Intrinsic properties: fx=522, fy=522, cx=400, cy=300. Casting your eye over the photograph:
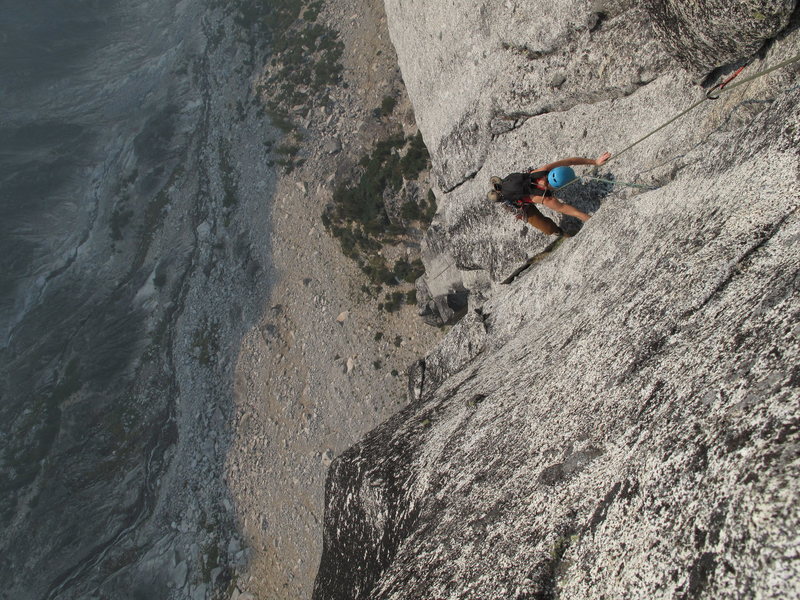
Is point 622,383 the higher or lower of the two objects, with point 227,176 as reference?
lower

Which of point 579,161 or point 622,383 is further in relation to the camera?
point 579,161

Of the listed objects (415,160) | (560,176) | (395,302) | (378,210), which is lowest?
(395,302)

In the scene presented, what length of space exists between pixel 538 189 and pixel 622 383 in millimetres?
5124

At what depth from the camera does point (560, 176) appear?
348 inches

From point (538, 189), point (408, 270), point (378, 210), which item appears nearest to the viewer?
point (538, 189)

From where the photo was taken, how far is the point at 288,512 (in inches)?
755

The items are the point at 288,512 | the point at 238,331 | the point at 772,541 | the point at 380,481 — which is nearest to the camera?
the point at 772,541

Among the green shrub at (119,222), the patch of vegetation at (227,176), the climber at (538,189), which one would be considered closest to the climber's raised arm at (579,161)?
the climber at (538,189)

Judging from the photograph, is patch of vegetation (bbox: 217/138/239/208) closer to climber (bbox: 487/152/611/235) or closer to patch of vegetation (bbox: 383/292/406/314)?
patch of vegetation (bbox: 383/292/406/314)

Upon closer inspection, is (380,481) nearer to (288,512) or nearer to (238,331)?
(288,512)

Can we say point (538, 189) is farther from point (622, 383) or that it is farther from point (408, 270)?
point (408, 270)

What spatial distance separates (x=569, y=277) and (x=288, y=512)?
15367 mm

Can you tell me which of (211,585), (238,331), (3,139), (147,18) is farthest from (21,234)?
(211,585)

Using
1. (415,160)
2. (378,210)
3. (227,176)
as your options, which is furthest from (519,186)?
(227,176)
